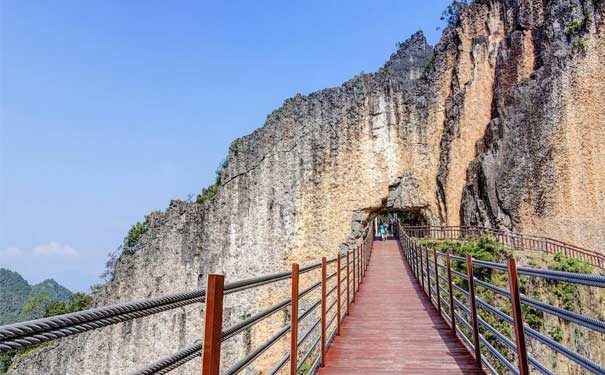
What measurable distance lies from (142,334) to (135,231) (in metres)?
13.0

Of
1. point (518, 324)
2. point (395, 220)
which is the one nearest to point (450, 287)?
point (518, 324)

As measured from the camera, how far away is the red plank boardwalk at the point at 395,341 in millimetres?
5457

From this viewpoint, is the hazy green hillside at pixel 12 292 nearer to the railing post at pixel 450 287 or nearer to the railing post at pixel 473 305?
the railing post at pixel 450 287

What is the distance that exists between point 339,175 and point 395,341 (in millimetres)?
18739

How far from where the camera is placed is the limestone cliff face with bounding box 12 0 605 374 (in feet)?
75.2

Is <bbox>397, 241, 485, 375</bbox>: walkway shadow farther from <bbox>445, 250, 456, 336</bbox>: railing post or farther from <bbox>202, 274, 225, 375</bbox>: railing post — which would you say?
<bbox>202, 274, 225, 375</bbox>: railing post

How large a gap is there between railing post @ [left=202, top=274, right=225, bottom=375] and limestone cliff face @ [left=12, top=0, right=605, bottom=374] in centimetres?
2074

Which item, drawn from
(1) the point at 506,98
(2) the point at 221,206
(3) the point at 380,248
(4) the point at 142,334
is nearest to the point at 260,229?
(2) the point at 221,206

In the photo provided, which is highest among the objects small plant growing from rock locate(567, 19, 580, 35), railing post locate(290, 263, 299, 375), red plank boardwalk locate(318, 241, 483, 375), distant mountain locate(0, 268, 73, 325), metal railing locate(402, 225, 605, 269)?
small plant growing from rock locate(567, 19, 580, 35)

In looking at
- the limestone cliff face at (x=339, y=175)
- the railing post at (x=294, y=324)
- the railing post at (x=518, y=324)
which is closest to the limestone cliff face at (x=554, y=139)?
the limestone cliff face at (x=339, y=175)

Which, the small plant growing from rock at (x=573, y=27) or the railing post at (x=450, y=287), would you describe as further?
the small plant growing from rock at (x=573, y=27)

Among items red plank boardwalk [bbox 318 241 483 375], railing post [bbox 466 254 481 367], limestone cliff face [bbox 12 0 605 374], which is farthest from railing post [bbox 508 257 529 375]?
limestone cliff face [bbox 12 0 605 374]

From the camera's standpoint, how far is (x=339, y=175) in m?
25.3

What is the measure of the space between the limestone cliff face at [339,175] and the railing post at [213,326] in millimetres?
20735
